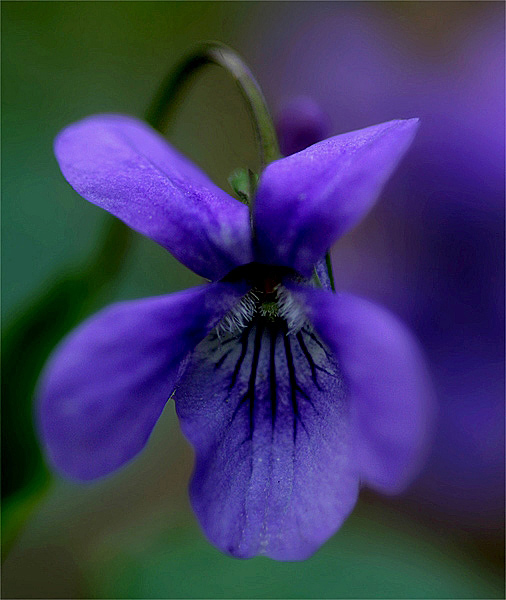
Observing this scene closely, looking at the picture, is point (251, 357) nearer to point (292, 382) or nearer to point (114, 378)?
point (292, 382)

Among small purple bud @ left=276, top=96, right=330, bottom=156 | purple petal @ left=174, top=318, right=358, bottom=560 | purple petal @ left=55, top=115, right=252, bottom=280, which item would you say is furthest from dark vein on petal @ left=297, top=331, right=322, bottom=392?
small purple bud @ left=276, top=96, right=330, bottom=156

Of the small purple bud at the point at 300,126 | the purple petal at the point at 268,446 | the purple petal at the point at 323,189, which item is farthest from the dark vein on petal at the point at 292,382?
the small purple bud at the point at 300,126

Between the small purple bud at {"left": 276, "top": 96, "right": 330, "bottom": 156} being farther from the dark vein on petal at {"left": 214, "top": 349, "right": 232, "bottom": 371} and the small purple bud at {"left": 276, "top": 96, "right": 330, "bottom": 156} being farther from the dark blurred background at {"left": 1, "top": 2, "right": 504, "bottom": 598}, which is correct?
the dark vein on petal at {"left": 214, "top": 349, "right": 232, "bottom": 371}

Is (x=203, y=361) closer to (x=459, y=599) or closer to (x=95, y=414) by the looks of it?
(x=95, y=414)

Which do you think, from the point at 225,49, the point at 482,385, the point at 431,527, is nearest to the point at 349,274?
the point at 482,385

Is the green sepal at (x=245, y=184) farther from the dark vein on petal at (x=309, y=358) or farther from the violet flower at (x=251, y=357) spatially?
the dark vein on petal at (x=309, y=358)

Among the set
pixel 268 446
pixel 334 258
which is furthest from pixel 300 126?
pixel 334 258
